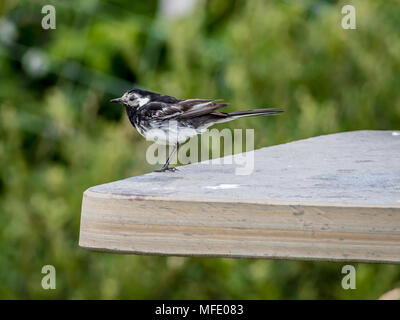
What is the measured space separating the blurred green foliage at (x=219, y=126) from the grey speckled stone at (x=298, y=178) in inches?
34.7

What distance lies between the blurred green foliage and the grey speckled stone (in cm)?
88

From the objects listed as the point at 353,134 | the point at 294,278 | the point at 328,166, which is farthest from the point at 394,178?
the point at 294,278

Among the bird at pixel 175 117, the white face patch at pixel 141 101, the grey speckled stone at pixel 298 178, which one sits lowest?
the grey speckled stone at pixel 298 178

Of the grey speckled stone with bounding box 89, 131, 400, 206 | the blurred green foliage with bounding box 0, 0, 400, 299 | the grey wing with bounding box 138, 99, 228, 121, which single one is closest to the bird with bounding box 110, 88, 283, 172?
the grey wing with bounding box 138, 99, 228, 121

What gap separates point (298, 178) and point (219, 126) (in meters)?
1.92

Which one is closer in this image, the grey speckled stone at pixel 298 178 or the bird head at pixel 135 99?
the grey speckled stone at pixel 298 178

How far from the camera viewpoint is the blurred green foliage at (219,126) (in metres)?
3.24

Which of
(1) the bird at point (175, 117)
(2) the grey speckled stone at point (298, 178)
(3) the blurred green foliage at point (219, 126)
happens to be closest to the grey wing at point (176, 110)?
(1) the bird at point (175, 117)

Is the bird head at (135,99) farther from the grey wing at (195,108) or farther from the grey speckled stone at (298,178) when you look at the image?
the grey speckled stone at (298,178)

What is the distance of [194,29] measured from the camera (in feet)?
12.4

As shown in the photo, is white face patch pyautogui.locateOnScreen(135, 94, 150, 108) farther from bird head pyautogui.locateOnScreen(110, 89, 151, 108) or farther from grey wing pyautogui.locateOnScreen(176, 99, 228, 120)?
grey wing pyautogui.locateOnScreen(176, 99, 228, 120)

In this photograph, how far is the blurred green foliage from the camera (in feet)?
10.6

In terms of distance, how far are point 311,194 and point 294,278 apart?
5.84 ft

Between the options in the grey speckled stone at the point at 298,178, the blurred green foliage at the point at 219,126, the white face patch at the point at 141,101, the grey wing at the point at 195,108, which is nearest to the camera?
the grey speckled stone at the point at 298,178
